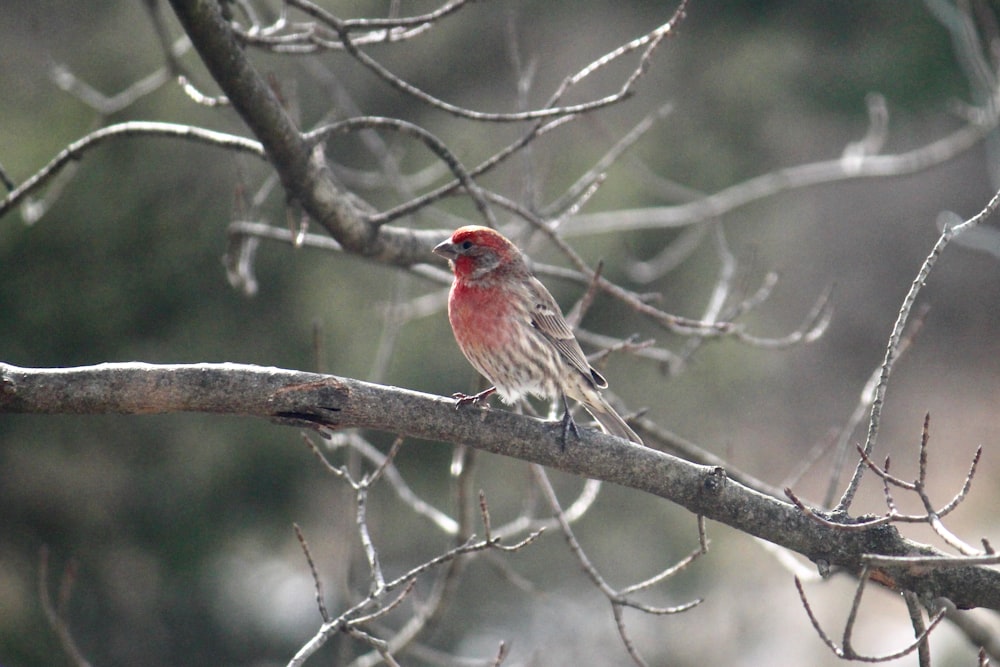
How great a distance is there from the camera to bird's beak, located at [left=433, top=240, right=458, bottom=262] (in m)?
4.56

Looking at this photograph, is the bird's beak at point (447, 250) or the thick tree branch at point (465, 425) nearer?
the thick tree branch at point (465, 425)

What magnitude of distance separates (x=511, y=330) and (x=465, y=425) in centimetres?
131

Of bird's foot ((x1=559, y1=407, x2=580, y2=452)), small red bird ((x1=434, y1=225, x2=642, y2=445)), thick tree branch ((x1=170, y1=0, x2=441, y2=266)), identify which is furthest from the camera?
small red bird ((x1=434, y1=225, x2=642, y2=445))

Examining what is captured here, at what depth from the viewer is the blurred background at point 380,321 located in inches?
280

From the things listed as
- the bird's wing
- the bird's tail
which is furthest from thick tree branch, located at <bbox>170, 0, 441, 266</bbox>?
the bird's tail

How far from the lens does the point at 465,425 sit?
3217mm

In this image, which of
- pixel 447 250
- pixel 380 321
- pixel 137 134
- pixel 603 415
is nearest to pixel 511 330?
pixel 447 250

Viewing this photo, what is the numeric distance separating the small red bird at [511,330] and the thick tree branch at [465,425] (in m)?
1.07

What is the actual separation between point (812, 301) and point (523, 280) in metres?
12.0

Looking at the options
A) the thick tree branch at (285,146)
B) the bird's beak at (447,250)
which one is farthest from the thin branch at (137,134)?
the bird's beak at (447,250)

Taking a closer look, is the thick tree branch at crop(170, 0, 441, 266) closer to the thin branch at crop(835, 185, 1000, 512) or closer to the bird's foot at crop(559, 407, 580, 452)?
the bird's foot at crop(559, 407, 580, 452)

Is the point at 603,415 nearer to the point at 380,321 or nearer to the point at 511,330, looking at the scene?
the point at 511,330

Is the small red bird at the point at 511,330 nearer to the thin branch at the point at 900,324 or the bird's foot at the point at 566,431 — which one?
the bird's foot at the point at 566,431

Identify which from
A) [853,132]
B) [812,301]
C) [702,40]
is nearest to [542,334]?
[702,40]
